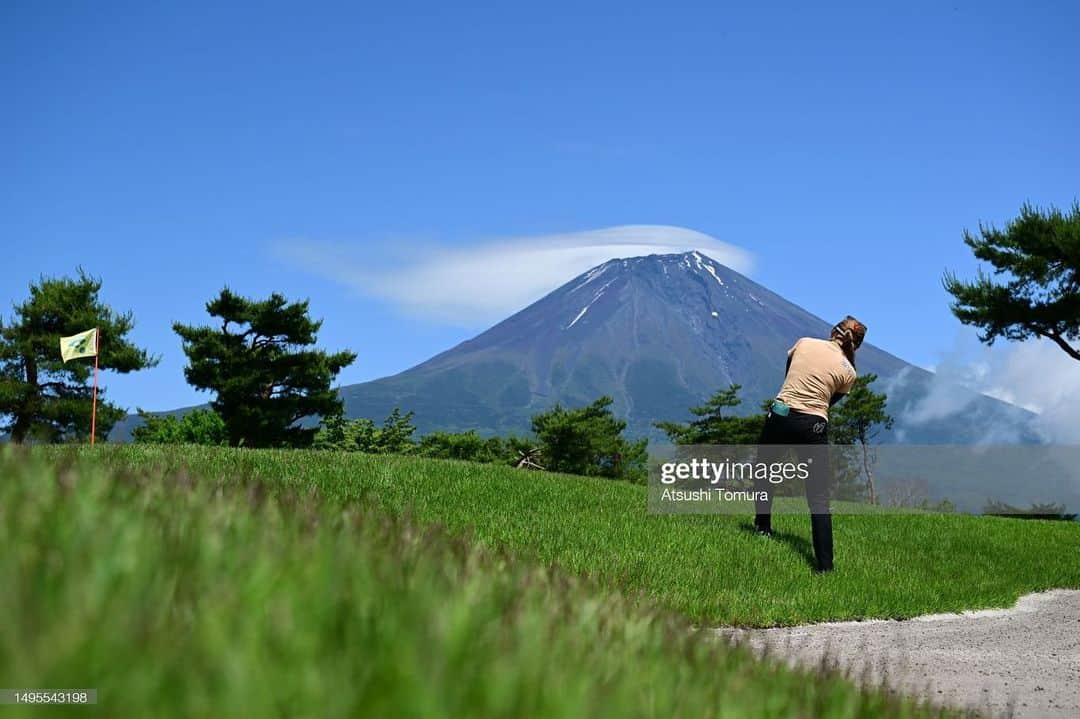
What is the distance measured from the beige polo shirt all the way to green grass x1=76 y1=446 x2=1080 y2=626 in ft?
7.20

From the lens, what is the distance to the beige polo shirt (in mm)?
12258

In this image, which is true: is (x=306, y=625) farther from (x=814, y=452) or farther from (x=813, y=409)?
(x=813, y=409)

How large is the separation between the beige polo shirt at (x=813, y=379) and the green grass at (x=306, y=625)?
8809mm

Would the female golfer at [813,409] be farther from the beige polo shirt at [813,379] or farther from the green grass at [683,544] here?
the green grass at [683,544]

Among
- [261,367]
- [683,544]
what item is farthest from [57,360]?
[683,544]

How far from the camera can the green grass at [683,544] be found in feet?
34.5

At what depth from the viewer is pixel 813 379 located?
40.2ft

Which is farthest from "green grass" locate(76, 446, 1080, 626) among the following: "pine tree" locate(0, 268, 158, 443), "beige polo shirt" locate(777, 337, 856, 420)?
"pine tree" locate(0, 268, 158, 443)

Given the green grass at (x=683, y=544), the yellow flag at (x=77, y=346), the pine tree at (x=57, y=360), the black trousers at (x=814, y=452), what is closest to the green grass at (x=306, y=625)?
the green grass at (x=683, y=544)

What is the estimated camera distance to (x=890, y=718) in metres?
3.07

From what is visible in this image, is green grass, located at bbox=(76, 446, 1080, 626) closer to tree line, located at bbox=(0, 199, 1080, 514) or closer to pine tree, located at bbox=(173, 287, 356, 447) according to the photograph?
tree line, located at bbox=(0, 199, 1080, 514)

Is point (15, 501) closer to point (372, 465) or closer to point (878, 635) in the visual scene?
point (878, 635)

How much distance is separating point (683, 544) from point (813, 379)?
2.89 metres

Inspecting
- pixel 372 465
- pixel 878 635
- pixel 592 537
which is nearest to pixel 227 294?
pixel 372 465
